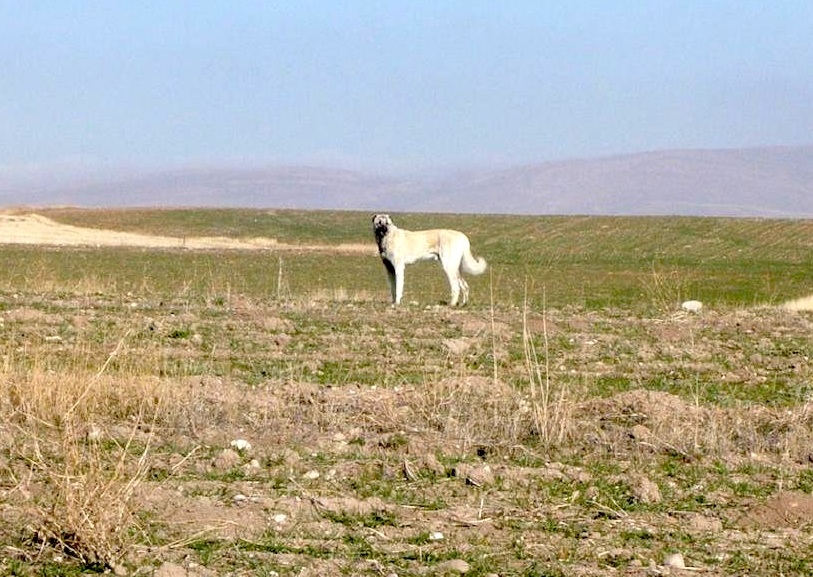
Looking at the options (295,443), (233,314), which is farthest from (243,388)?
(233,314)

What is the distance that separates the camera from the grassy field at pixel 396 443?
6664 millimetres

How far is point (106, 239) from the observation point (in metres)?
69.9

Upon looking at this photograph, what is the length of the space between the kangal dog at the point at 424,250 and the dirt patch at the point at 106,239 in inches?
1538

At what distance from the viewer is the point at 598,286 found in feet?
127

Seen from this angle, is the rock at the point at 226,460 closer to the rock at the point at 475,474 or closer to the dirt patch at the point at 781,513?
the rock at the point at 475,474

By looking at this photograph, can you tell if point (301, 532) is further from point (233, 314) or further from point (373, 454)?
point (233, 314)

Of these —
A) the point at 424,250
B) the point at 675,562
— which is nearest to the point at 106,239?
the point at 424,250

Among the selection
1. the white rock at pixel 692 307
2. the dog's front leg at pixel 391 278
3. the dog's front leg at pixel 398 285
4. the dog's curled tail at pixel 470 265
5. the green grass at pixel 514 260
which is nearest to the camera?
the white rock at pixel 692 307

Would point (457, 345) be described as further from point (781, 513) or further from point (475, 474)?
point (781, 513)

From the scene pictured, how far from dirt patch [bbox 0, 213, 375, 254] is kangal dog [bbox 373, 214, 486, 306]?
128 ft

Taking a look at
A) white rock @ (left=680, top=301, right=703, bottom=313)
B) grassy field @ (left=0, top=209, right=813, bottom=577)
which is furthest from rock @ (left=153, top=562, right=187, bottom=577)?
white rock @ (left=680, top=301, right=703, bottom=313)

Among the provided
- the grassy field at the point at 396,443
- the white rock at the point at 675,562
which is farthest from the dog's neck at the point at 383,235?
the white rock at the point at 675,562

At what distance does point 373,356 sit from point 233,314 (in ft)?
12.3

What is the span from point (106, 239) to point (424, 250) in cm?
4895
